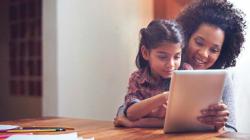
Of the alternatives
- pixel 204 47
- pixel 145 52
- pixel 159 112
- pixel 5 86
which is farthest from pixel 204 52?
pixel 5 86

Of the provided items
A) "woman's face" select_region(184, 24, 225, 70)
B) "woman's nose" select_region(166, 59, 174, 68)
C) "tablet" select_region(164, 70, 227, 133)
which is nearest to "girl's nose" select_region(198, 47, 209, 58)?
"woman's face" select_region(184, 24, 225, 70)

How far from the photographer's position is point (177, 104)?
35.4 inches

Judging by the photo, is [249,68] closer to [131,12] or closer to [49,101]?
[131,12]

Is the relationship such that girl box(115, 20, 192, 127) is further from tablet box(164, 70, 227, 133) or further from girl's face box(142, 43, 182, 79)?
tablet box(164, 70, 227, 133)

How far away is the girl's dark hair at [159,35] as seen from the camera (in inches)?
50.7

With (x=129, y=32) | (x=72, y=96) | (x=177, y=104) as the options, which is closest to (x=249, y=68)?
(x=177, y=104)

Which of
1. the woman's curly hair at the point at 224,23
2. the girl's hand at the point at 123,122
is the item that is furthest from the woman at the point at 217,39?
the girl's hand at the point at 123,122

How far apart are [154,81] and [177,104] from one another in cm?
42

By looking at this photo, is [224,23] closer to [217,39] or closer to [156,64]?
[217,39]

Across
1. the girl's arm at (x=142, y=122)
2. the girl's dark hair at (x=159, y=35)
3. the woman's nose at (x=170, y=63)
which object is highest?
the girl's dark hair at (x=159, y=35)

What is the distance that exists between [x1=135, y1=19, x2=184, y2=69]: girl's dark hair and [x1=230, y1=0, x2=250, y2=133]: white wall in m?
0.33

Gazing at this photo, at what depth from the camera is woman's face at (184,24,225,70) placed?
138 centimetres

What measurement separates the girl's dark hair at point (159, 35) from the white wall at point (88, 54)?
320 mm

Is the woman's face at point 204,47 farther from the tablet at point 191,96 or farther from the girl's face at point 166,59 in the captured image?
the tablet at point 191,96
